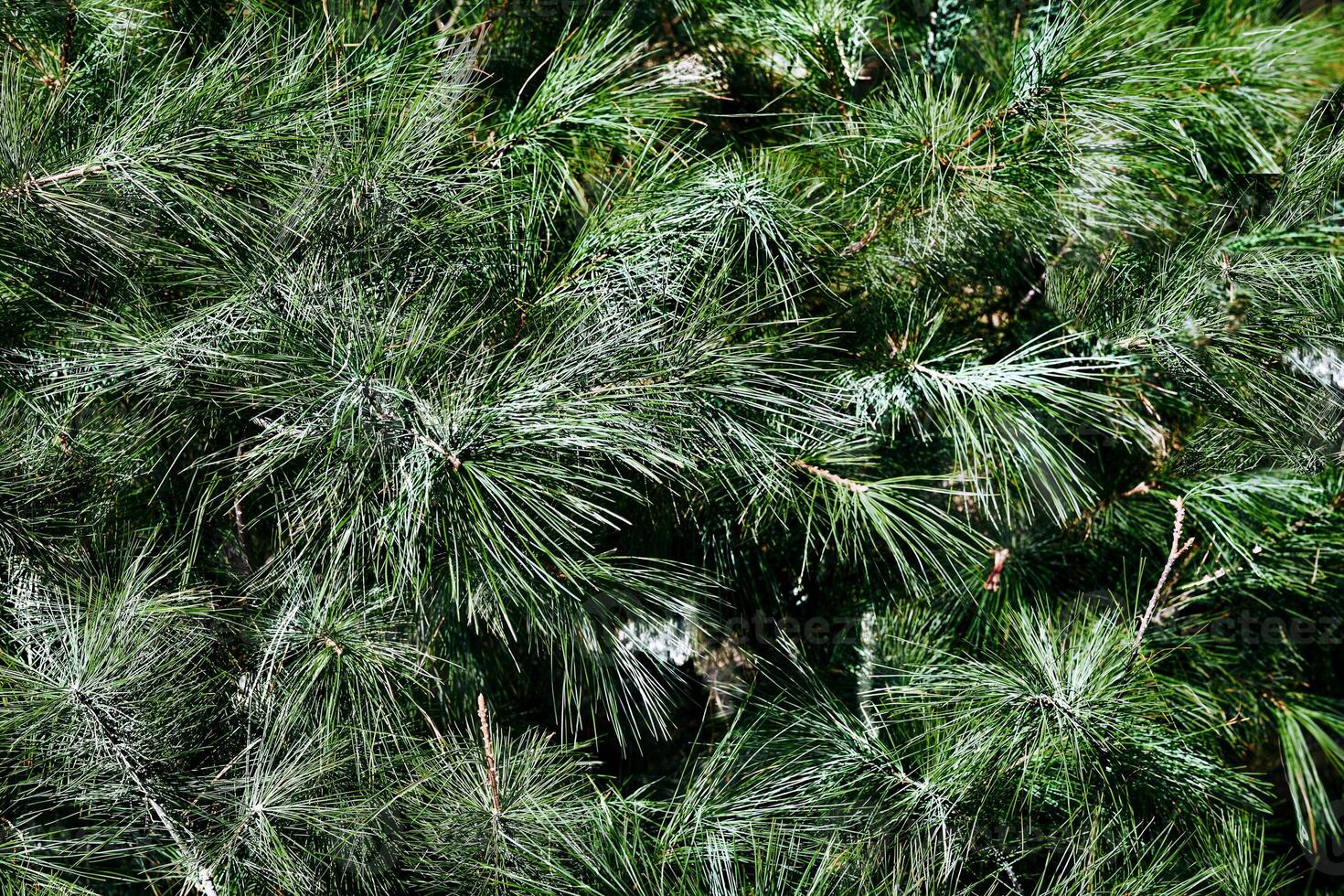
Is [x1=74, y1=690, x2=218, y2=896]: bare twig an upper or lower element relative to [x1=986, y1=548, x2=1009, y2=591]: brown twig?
upper

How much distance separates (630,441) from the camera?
677 millimetres

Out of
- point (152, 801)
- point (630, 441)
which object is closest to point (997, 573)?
point (630, 441)

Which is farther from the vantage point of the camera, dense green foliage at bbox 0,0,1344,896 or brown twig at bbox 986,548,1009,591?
brown twig at bbox 986,548,1009,591

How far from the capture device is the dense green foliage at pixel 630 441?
69cm

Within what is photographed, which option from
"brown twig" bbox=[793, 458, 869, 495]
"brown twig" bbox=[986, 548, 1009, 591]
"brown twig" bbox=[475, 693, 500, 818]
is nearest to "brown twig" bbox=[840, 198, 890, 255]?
"brown twig" bbox=[793, 458, 869, 495]

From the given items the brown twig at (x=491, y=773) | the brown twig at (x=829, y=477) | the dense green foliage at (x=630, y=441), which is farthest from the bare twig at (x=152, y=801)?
the brown twig at (x=829, y=477)

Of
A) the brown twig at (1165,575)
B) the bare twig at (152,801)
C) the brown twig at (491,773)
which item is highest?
the bare twig at (152,801)

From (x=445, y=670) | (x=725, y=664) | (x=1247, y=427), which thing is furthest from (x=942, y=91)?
(x=445, y=670)

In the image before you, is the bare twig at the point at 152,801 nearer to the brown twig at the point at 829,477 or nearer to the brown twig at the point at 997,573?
the brown twig at the point at 829,477

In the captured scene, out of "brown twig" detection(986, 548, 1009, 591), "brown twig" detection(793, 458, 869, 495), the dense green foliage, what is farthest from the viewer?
"brown twig" detection(986, 548, 1009, 591)

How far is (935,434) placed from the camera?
0.90 meters

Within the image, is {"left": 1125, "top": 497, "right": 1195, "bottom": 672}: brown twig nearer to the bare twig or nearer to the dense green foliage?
the dense green foliage

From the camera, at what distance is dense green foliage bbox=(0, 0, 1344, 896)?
690mm

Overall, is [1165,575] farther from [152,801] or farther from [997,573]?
[152,801]
